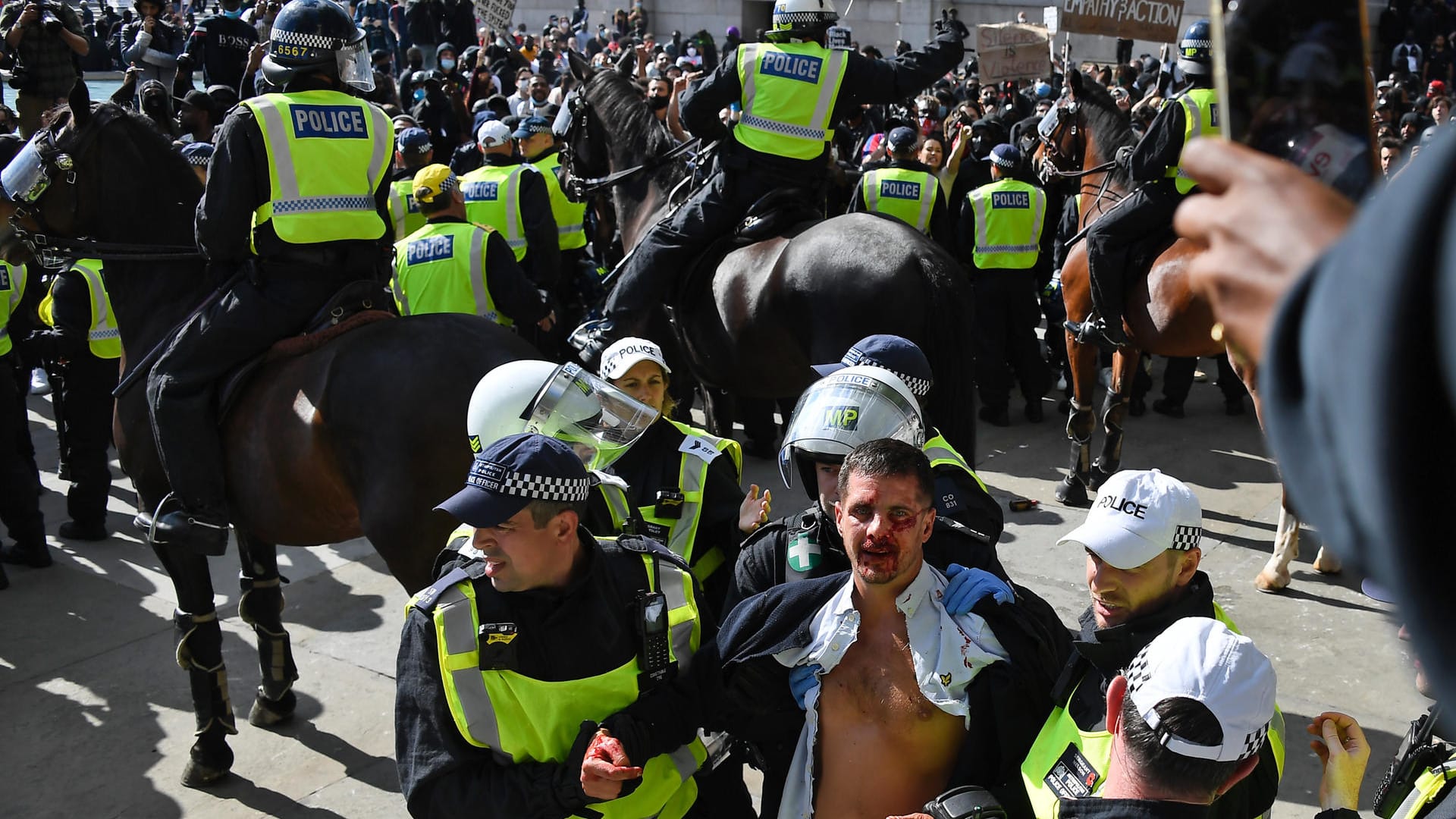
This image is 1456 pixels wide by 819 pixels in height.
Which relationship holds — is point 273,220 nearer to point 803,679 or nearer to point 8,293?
point 803,679

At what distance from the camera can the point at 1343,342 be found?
797 mm

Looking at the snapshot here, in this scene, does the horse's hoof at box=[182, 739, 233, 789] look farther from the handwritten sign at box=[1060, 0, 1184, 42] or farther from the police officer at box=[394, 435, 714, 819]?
the handwritten sign at box=[1060, 0, 1184, 42]

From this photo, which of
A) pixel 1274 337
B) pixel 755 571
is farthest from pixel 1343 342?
pixel 755 571

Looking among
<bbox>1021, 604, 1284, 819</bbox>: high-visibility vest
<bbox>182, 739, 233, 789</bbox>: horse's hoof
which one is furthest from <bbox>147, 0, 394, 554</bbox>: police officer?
<bbox>1021, 604, 1284, 819</bbox>: high-visibility vest

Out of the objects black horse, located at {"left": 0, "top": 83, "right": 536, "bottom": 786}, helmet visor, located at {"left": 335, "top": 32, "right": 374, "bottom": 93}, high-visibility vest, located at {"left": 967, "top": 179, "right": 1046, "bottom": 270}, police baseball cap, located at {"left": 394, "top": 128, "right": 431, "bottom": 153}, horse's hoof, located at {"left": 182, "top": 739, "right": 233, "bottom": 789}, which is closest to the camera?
black horse, located at {"left": 0, "top": 83, "right": 536, "bottom": 786}

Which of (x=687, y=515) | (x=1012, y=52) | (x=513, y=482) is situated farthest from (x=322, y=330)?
(x=1012, y=52)

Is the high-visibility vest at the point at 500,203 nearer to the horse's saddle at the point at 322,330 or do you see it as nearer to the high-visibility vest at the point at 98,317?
the high-visibility vest at the point at 98,317

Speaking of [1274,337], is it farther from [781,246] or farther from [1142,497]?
[781,246]

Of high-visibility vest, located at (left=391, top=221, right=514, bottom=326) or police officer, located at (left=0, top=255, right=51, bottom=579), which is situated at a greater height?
high-visibility vest, located at (left=391, top=221, right=514, bottom=326)

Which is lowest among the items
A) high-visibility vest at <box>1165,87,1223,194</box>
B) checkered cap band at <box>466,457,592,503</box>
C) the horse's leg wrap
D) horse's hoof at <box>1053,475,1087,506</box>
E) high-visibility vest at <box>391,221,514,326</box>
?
horse's hoof at <box>1053,475,1087,506</box>

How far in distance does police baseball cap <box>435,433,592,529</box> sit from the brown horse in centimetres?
494

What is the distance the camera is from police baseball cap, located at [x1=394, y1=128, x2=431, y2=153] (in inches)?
390

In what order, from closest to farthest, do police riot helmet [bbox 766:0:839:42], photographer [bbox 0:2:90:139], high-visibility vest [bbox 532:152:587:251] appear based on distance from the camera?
1. police riot helmet [bbox 766:0:839:42]
2. high-visibility vest [bbox 532:152:587:251]
3. photographer [bbox 0:2:90:139]

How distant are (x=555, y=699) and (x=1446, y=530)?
2.55 m
